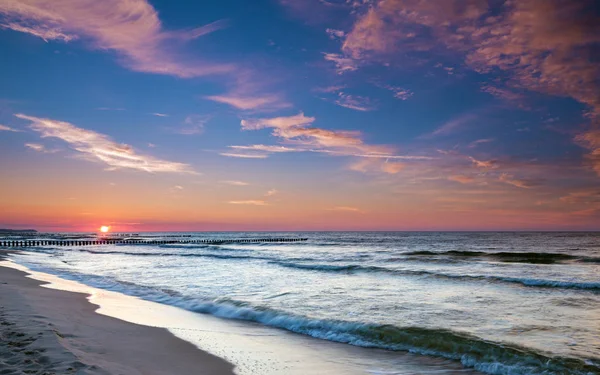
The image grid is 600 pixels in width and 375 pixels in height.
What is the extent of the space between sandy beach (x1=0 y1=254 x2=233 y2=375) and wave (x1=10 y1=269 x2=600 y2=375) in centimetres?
340

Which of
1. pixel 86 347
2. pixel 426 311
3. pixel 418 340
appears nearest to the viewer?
pixel 86 347

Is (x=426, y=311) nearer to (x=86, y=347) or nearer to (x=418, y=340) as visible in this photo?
(x=418, y=340)

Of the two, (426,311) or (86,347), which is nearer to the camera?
(86,347)

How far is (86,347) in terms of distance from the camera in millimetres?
7891

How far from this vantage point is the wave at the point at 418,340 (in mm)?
7832

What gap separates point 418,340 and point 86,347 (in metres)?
7.53

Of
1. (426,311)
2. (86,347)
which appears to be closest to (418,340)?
(426,311)

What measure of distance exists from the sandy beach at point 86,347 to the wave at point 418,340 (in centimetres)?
340

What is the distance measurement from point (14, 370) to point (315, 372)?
4.73 m

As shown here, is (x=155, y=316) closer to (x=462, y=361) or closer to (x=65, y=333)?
(x=65, y=333)

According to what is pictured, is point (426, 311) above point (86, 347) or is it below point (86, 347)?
below

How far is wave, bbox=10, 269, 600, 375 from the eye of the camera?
783 centimetres

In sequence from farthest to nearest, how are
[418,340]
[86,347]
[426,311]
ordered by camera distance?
1. [426,311]
2. [418,340]
3. [86,347]

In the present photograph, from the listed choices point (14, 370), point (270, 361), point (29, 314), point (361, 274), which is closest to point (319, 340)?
point (270, 361)
